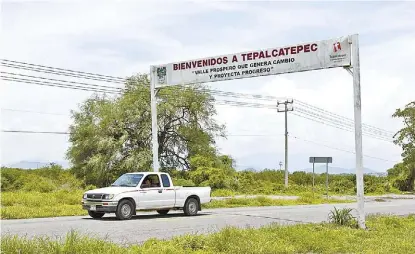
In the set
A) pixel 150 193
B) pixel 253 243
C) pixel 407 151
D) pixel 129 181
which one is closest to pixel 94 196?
pixel 129 181

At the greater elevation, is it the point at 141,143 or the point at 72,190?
the point at 141,143

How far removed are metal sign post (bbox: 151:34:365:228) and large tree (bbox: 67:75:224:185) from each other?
24.3 metres

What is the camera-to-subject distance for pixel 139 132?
4819 centimetres

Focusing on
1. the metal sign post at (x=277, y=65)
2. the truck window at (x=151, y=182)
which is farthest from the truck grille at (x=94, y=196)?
the metal sign post at (x=277, y=65)

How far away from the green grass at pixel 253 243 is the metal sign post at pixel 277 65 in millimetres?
3071

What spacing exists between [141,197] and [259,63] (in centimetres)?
662

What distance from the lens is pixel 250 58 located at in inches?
824

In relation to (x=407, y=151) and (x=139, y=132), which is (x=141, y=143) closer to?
(x=139, y=132)

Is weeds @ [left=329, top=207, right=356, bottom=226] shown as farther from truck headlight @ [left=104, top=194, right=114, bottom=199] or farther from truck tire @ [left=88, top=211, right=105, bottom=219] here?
truck tire @ [left=88, top=211, right=105, bottom=219]

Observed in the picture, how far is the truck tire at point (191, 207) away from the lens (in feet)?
68.6

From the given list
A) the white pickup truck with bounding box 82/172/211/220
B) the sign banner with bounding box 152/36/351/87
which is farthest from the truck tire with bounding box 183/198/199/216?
Result: the sign banner with bounding box 152/36/351/87

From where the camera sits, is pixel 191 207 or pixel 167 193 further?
pixel 191 207

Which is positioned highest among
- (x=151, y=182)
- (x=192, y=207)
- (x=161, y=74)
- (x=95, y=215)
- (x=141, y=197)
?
(x=161, y=74)

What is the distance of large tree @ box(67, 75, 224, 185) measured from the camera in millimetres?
47656
